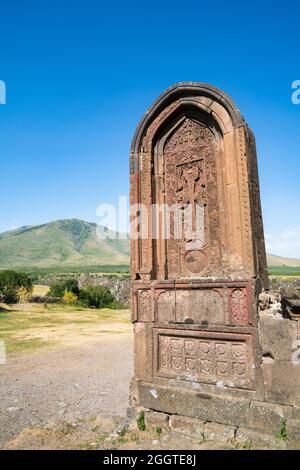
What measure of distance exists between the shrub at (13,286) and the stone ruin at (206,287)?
32005 mm

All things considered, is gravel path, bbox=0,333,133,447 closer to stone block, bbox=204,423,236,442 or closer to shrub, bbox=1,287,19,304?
stone block, bbox=204,423,236,442

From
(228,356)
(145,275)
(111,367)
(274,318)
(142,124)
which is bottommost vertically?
(111,367)

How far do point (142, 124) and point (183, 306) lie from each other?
331 centimetres

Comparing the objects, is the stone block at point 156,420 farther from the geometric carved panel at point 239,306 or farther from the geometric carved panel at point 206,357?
the geometric carved panel at point 239,306

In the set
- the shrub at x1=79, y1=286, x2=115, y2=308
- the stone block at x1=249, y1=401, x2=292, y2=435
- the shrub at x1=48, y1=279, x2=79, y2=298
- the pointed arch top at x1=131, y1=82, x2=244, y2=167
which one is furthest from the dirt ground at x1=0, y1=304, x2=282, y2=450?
the shrub at x1=48, y1=279, x2=79, y2=298

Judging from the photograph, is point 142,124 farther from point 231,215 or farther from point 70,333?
point 70,333

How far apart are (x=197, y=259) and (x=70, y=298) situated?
34549 mm

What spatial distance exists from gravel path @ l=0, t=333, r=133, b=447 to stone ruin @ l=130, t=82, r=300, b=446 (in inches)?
70.8

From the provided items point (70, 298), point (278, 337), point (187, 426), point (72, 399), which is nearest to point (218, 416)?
point (187, 426)

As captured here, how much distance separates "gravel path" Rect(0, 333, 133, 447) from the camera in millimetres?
5859

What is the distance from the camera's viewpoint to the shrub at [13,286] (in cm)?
3403

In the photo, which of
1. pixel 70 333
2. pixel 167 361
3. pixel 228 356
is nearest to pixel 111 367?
pixel 167 361

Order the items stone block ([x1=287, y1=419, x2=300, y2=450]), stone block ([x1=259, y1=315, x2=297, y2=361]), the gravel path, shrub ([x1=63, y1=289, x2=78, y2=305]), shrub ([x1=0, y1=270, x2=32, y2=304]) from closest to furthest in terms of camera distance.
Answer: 1. stone block ([x1=287, y1=419, x2=300, y2=450])
2. stone block ([x1=259, y1=315, x2=297, y2=361])
3. the gravel path
4. shrub ([x1=0, y1=270, x2=32, y2=304])
5. shrub ([x1=63, y1=289, x2=78, y2=305])

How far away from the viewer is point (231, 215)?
16.1 feet
